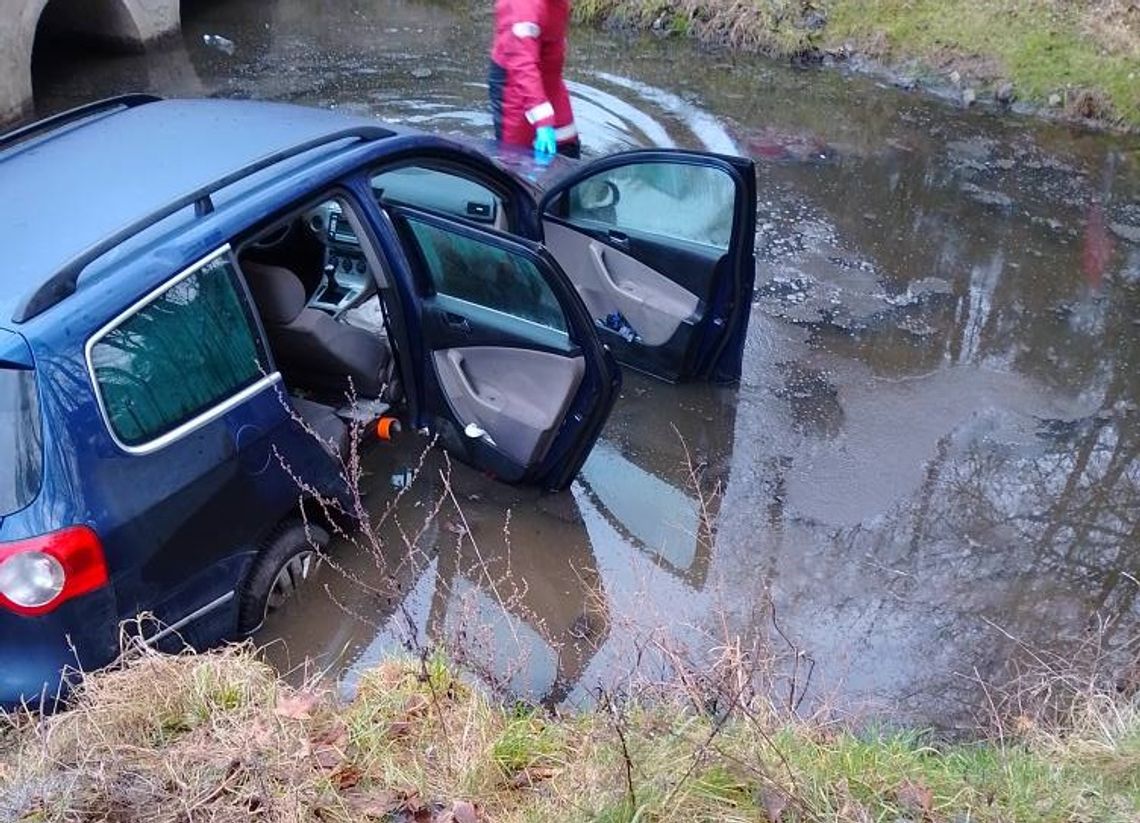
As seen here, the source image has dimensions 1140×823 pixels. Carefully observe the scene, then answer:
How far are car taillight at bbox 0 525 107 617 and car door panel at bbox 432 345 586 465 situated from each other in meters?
1.85

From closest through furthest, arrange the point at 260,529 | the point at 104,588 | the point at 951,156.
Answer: the point at 104,588 → the point at 260,529 → the point at 951,156

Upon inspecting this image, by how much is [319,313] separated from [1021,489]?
358 centimetres

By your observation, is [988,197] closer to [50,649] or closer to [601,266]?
[601,266]

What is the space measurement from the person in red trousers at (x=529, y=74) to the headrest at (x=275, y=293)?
2.15m

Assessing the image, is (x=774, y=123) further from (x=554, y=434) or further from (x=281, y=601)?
(x=281, y=601)

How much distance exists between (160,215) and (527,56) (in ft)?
11.1

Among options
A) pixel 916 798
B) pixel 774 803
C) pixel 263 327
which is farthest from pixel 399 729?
pixel 263 327

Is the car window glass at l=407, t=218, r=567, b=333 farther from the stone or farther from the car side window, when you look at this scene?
the stone

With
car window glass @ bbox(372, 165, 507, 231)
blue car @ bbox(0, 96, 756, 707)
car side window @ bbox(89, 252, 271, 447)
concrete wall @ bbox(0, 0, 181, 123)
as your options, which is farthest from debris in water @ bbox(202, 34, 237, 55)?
car side window @ bbox(89, 252, 271, 447)

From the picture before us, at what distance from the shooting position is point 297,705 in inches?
124

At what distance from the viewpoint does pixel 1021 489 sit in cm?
506

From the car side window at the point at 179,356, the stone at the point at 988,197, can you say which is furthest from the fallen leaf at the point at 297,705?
the stone at the point at 988,197

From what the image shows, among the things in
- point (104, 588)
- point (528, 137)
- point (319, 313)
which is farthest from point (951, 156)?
point (104, 588)

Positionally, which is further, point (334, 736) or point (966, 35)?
point (966, 35)
